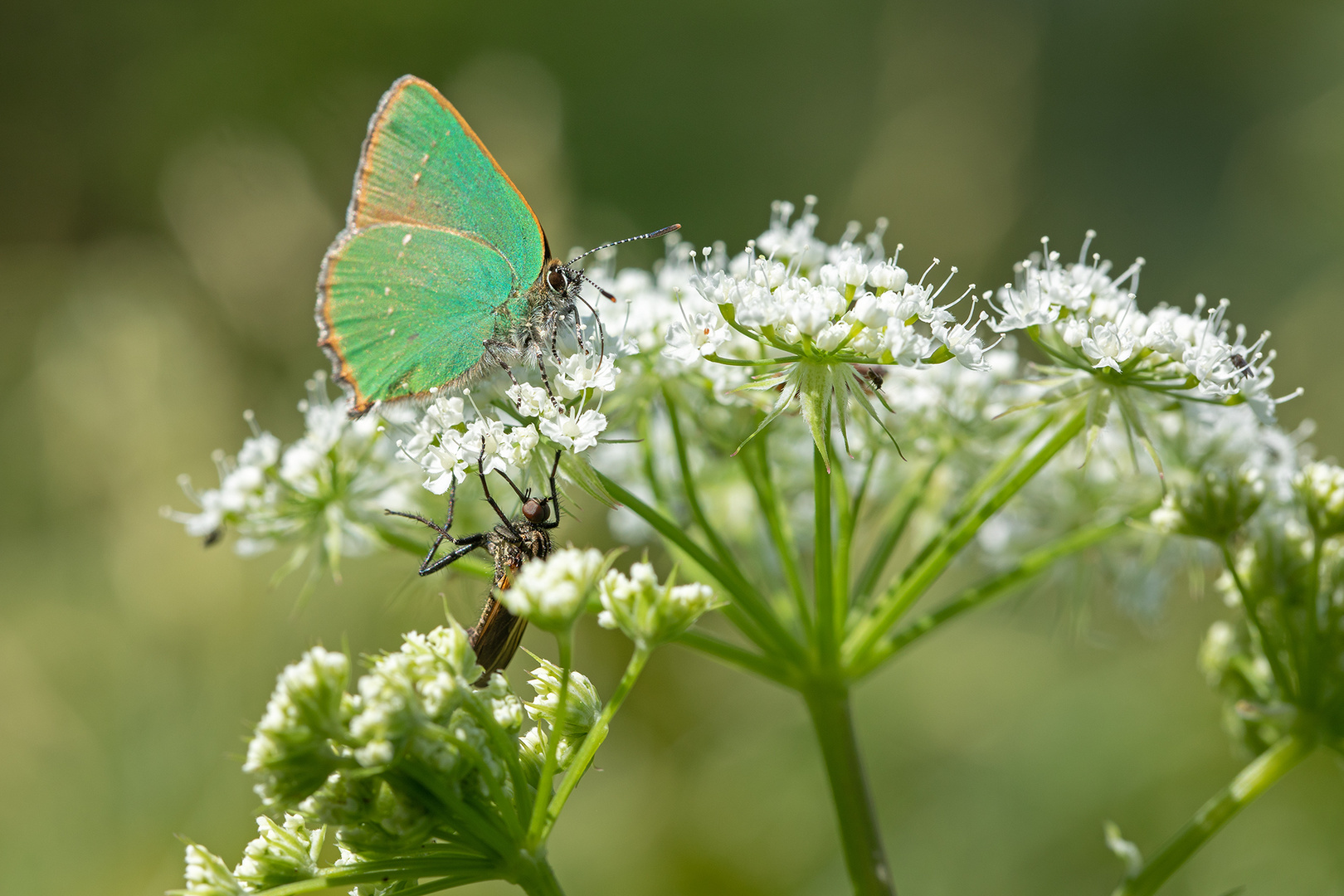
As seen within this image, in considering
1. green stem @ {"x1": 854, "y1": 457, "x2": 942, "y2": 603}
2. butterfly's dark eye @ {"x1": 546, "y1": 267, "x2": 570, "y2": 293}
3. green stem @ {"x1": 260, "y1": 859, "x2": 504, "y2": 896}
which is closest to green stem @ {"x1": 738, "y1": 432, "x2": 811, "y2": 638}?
green stem @ {"x1": 854, "y1": 457, "x2": 942, "y2": 603}

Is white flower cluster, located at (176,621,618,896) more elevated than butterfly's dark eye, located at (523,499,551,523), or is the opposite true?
butterfly's dark eye, located at (523,499,551,523)

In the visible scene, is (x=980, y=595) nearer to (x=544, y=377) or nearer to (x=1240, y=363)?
(x=1240, y=363)

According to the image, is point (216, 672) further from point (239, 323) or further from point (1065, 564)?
point (1065, 564)

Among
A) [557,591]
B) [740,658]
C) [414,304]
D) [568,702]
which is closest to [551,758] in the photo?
[568,702]

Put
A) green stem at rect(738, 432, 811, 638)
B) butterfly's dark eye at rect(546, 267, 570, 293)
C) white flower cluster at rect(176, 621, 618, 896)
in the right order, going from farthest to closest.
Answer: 1. butterfly's dark eye at rect(546, 267, 570, 293)
2. green stem at rect(738, 432, 811, 638)
3. white flower cluster at rect(176, 621, 618, 896)

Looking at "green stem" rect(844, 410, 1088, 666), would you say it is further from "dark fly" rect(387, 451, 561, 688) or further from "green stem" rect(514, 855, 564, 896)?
"green stem" rect(514, 855, 564, 896)

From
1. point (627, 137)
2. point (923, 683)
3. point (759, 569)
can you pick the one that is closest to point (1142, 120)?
point (627, 137)
